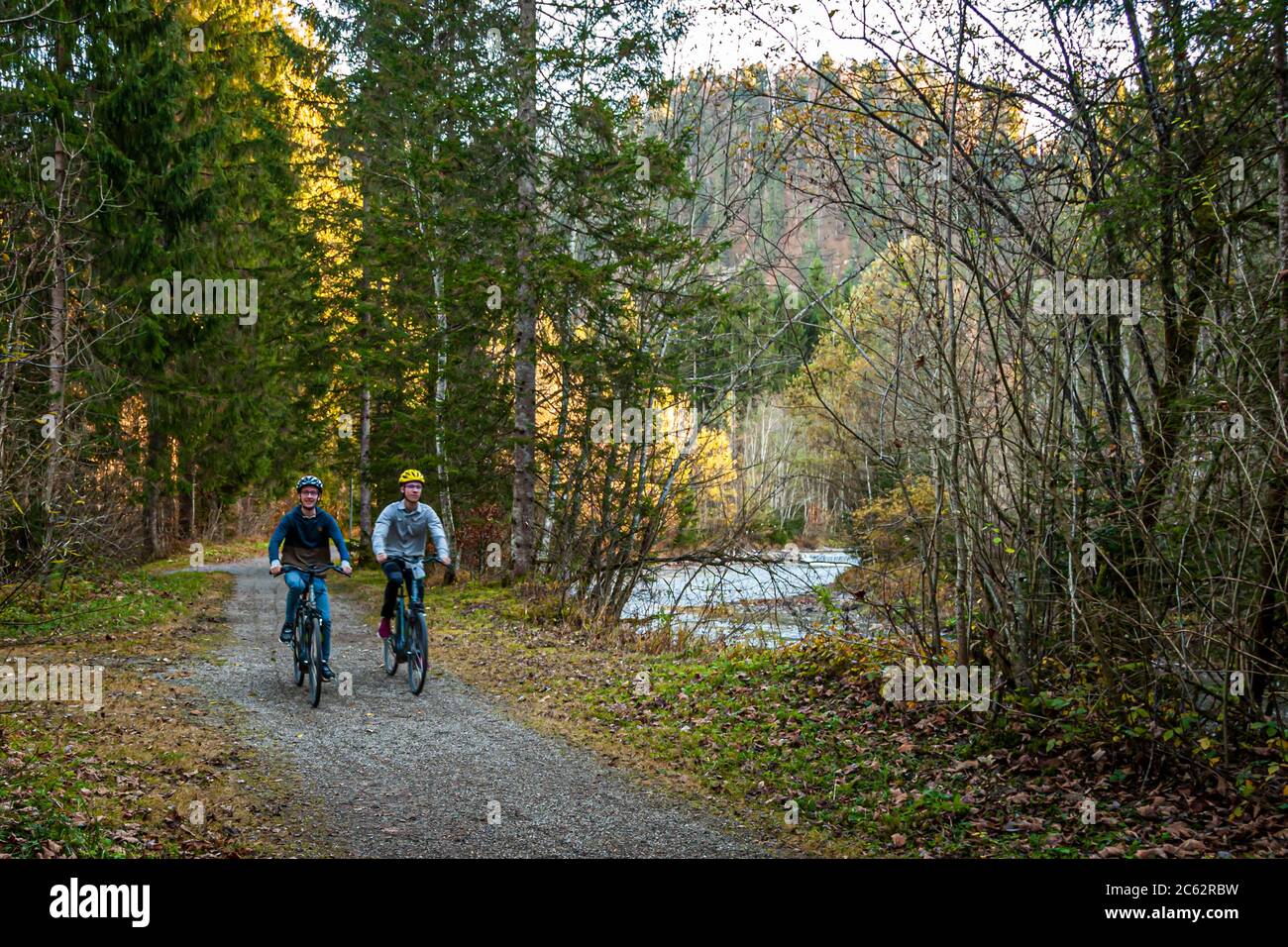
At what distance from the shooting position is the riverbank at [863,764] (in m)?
5.77

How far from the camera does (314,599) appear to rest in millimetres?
9391

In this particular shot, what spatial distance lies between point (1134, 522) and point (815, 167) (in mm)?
4465

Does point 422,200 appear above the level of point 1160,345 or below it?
above

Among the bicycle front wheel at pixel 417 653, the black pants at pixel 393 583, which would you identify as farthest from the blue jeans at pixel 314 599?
the bicycle front wheel at pixel 417 653

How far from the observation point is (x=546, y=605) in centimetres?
1466

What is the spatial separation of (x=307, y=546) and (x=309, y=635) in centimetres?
100

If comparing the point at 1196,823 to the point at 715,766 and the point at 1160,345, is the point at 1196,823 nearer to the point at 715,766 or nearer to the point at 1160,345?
the point at 715,766

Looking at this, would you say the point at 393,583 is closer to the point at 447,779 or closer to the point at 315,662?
the point at 315,662

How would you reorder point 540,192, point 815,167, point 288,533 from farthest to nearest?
point 540,192 → point 288,533 → point 815,167
